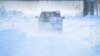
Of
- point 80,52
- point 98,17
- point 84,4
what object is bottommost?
point 80,52

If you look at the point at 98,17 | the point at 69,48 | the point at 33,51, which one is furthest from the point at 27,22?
the point at 98,17

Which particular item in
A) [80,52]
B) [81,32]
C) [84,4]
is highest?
[84,4]

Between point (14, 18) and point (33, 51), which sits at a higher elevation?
point (14, 18)

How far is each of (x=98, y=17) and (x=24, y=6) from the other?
1.85ft

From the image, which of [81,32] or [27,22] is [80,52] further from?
[27,22]

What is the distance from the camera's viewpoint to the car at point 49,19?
135cm

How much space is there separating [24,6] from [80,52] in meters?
0.54

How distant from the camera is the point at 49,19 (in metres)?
1.36

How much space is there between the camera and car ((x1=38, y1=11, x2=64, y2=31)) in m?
1.35

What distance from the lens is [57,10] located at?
136cm

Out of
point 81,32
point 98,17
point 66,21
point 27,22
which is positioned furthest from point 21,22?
point 98,17

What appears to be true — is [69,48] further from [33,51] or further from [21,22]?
[21,22]

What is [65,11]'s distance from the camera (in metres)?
1.36

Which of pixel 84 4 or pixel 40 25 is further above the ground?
pixel 84 4
